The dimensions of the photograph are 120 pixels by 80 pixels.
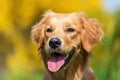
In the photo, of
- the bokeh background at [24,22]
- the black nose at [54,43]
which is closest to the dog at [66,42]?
the black nose at [54,43]

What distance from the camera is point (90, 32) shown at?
13.5 meters

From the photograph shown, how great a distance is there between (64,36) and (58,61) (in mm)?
370

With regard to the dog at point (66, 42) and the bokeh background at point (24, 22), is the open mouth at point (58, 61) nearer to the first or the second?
the dog at point (66, 42)

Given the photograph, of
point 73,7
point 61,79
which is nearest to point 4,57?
point 73,7

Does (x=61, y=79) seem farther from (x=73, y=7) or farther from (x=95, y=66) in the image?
(x=73, y=7)

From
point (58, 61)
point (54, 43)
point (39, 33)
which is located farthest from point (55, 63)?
point (39, 33)

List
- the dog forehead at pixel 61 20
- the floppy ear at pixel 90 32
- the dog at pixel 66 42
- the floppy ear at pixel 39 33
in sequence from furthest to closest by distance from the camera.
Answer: the floppy ear at pixel 39 33 → the floppy ear at pixel 90 32 → the dog forehead at pixel 61 20 → the dog at pixel 66 42

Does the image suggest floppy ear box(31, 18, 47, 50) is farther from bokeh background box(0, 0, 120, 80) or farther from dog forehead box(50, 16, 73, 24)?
bokeh background box(0, 0, 120, 80)

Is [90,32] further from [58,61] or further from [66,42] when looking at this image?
[58,61]

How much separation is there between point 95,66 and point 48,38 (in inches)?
172

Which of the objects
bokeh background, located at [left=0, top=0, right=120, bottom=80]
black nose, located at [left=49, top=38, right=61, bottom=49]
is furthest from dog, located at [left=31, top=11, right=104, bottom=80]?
bokeh background, located at [left=0, top=0, right=120, bottom=80]

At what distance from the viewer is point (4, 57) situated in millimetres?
25766

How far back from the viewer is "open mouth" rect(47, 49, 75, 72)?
1306 cm

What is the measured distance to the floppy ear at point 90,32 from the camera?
1342 cm
